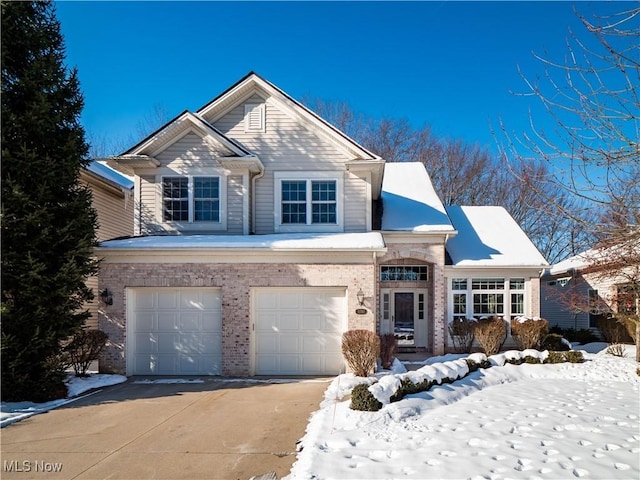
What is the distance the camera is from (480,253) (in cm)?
1587

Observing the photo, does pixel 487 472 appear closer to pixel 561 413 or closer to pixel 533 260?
pixel 561 413

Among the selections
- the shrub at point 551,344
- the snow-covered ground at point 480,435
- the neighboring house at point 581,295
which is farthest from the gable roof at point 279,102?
the neighboring house at point 581,295

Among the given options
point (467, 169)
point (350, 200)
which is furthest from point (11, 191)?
point (467, 169)

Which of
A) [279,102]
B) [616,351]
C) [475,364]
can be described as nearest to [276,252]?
[279,102]

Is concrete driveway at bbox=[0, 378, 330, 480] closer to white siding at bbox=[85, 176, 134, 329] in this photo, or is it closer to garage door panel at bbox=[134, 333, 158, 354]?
garage door panel at bbox=[134, 333, 158, 354]

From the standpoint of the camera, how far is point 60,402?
8.71 m

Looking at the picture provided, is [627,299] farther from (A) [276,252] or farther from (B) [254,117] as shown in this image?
(B) [254,117]

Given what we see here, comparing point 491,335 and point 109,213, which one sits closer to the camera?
point 491,335

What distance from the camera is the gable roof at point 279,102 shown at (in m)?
13.6

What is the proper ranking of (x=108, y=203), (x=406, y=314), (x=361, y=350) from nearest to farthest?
1. (x=361, y=350)
2. (x=406, y=314)
3. (x=108, y=203)

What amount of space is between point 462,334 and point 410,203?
4.95 metres

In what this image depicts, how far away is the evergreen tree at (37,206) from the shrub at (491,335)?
37.0 ft

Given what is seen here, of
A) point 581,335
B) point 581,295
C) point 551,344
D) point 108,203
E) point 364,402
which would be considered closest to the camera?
point 364,402

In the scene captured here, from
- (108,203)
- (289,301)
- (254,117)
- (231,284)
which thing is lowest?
(289,301)
